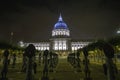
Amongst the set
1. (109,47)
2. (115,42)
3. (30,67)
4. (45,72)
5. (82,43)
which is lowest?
(45,72)

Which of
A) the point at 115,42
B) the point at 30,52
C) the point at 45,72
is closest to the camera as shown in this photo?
the point at 30,52

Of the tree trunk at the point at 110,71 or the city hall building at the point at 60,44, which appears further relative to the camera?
the city hall building at the point at 60,44

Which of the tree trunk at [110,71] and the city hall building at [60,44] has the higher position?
the city hall building at [60,44]

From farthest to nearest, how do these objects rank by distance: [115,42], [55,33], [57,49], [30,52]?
[55,33]
[57,49]
[115,42]
[30,52]

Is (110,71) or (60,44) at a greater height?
(60,44)

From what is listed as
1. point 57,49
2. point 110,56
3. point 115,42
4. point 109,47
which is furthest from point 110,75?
point 57,49

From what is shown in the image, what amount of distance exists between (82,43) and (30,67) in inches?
5996

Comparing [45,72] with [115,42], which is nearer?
[45,72]

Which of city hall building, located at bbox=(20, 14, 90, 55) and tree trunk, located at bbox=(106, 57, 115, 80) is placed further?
city hall building, located at bbox=(20, 14, 90, 55)

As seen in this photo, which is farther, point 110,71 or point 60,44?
point 60,44

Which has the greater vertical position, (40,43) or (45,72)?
(40,43)

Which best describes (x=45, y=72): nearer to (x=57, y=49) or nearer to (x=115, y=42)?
(x=115, y=42)

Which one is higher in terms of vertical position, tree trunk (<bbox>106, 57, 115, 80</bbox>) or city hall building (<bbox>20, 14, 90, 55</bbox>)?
city hall building (<bbox>20, 14, 90, 55</bbox>)

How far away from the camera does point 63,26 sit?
174 meters
